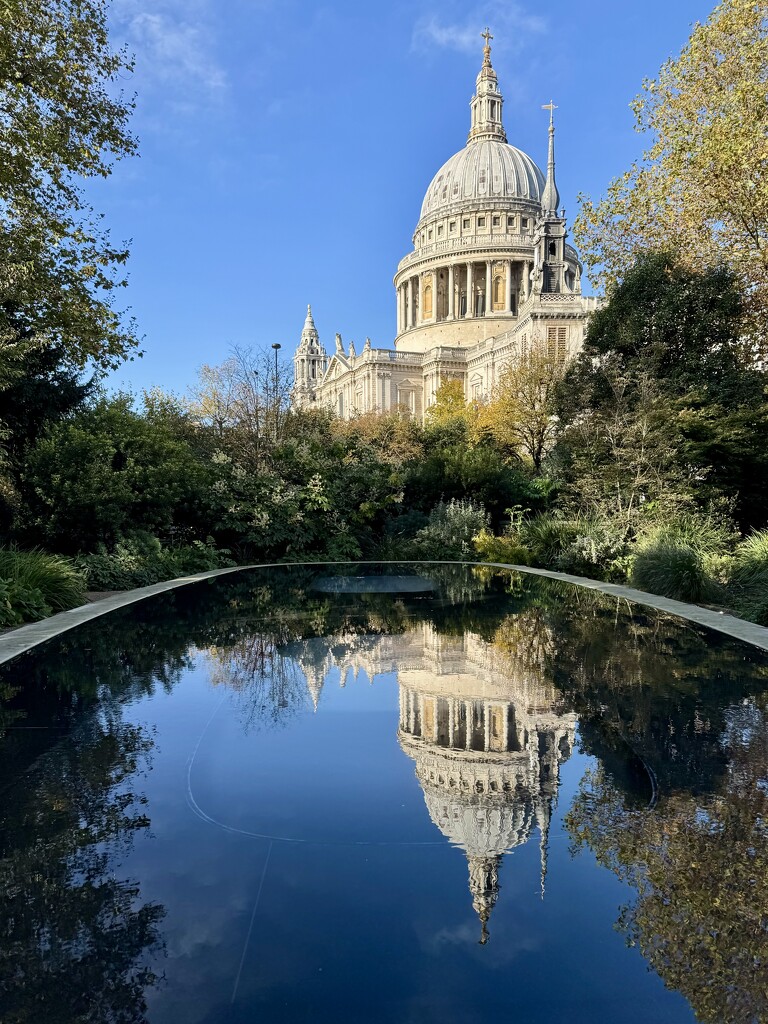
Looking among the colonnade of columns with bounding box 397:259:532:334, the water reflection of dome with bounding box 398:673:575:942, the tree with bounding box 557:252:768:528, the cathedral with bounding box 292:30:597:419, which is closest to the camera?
the water reflection of dome with bounding box 398:673:575:942

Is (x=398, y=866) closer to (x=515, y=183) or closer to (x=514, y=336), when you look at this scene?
(x=514, y=336)

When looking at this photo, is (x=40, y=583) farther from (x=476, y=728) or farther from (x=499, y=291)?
(x=499, y=291)

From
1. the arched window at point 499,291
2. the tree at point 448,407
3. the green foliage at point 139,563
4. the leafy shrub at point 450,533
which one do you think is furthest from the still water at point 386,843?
the arched window at point 499,291

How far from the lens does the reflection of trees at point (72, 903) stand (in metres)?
1.85

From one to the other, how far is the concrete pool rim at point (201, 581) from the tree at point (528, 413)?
14059mm

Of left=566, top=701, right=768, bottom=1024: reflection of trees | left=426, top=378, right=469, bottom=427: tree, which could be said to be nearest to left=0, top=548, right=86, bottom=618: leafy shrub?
left=566, top=701, right=768, bottom=1024: reflection of trees

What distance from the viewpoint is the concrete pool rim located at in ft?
22.1

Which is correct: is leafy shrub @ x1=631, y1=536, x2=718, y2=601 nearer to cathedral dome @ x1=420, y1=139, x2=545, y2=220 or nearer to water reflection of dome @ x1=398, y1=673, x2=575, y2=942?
water reflection of dome @ x1=398, y1=673, x2=575, y2=942

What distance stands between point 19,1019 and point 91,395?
13317 millimetres

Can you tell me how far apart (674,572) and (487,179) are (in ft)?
237

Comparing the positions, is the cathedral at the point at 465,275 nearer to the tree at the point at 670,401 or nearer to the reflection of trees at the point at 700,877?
the tree at the point at 670,401

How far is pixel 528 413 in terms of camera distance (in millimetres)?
27812

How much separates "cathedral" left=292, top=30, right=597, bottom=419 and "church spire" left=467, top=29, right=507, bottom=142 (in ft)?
0.38

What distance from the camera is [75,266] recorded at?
1159cm
